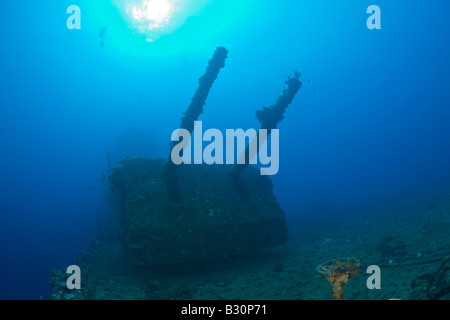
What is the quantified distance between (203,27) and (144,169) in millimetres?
79941

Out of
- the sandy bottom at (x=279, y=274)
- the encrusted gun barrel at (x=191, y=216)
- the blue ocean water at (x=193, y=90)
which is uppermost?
the blue ocean water at (x=193, y=90)

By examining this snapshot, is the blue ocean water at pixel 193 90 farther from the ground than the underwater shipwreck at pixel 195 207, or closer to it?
farther from the ground

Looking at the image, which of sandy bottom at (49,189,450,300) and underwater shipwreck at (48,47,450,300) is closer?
sandy bottom at (49,189,450,300)

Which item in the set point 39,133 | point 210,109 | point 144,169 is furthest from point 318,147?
point 144,169

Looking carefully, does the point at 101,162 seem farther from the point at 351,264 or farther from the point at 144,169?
the point at 351,264

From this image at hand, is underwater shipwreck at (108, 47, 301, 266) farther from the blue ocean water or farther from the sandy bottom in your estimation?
the blue ocean water

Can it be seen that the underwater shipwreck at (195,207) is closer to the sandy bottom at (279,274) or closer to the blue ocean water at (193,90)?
the sandy bottom at (279,274)

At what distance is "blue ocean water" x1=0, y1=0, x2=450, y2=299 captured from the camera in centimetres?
5122

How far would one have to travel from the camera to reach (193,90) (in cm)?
9912

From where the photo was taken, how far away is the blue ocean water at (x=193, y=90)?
168ft

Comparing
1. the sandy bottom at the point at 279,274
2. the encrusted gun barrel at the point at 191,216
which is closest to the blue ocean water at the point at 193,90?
the encrusted gun barrel at the point at 191,216

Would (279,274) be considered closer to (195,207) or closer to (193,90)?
(195,207)

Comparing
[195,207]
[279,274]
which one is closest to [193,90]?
[195,207]

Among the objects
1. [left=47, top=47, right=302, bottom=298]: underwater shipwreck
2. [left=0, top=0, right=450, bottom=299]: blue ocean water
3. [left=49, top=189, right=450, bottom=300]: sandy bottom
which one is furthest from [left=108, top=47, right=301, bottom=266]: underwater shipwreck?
[left=0, top=0, right=450, bottom=299]: blue ocean water
